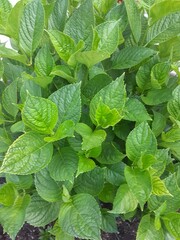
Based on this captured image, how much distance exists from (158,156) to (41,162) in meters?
0.21

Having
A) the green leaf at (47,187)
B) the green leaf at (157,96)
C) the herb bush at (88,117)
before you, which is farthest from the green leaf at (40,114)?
the green leaf at (157,96)

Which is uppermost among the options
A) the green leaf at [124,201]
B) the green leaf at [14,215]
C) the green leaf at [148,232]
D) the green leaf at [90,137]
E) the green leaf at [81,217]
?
the green leaf at [90,137]

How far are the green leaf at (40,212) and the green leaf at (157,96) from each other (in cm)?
26

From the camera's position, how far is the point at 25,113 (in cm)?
55

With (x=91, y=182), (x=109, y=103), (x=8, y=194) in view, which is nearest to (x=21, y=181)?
(x=8, y=194)

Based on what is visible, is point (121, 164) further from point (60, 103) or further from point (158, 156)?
point (60, 103)

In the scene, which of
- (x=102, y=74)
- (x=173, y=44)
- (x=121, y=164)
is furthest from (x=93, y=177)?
(x=173, y=44)

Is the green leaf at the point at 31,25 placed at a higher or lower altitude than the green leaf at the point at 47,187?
higher

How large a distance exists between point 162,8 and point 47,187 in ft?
1.22

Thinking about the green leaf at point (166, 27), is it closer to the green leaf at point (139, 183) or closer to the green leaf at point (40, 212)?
the green leaf at point (139, 183)

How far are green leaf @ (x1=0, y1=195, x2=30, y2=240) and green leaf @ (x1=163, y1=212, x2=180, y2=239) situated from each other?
0.26m

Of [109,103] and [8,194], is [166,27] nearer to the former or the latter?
[109,103]

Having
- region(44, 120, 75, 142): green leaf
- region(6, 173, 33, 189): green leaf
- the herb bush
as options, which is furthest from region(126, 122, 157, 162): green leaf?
region(6, 173, 33, 189): green leaf

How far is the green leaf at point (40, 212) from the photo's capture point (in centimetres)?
71
